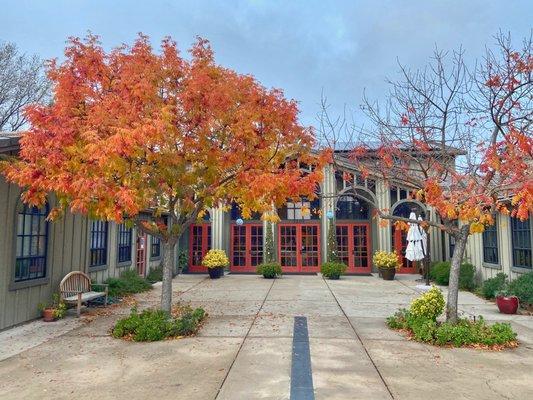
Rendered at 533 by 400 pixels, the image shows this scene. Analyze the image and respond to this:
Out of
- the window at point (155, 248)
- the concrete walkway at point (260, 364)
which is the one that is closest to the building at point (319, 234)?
the window at point (155, 248)

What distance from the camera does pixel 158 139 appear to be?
20.5 ft

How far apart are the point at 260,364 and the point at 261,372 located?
1.14 feet

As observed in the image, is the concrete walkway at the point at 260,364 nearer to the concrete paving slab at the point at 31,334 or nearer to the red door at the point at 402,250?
the concrete paving slab at the point at 31,334

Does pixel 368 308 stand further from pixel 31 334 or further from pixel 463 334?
pixel 31 334

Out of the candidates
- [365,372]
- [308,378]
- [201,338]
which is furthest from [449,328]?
[201,338]

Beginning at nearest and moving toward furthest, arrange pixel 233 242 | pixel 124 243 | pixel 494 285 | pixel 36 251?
pixel 36 251 → pixel 494 285 → pixel 124 243 → pixel 233 242

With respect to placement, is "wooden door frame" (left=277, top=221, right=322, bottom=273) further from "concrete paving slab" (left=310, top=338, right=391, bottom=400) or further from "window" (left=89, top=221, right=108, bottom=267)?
"concrete paving slab" (left=310, top=338, right=391, bottom=400)

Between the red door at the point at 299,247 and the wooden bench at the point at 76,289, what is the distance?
10.3 m

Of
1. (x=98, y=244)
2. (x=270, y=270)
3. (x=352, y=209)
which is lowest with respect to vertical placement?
(x=270, y=270)

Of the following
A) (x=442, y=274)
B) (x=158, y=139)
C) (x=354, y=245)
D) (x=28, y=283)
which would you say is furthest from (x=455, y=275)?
(x=354, y=245)

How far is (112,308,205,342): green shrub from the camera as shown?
22.7 ft

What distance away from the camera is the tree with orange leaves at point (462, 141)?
6.75 meters

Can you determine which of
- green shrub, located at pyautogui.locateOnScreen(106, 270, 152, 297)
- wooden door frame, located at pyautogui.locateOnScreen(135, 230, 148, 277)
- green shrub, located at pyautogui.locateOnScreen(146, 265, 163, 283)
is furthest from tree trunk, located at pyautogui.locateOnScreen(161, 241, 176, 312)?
green shrub, located at pyautogui.locateOnScreen(146, 265, 163, 283)

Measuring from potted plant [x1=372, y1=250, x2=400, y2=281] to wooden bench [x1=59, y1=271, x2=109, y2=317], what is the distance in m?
11.0
